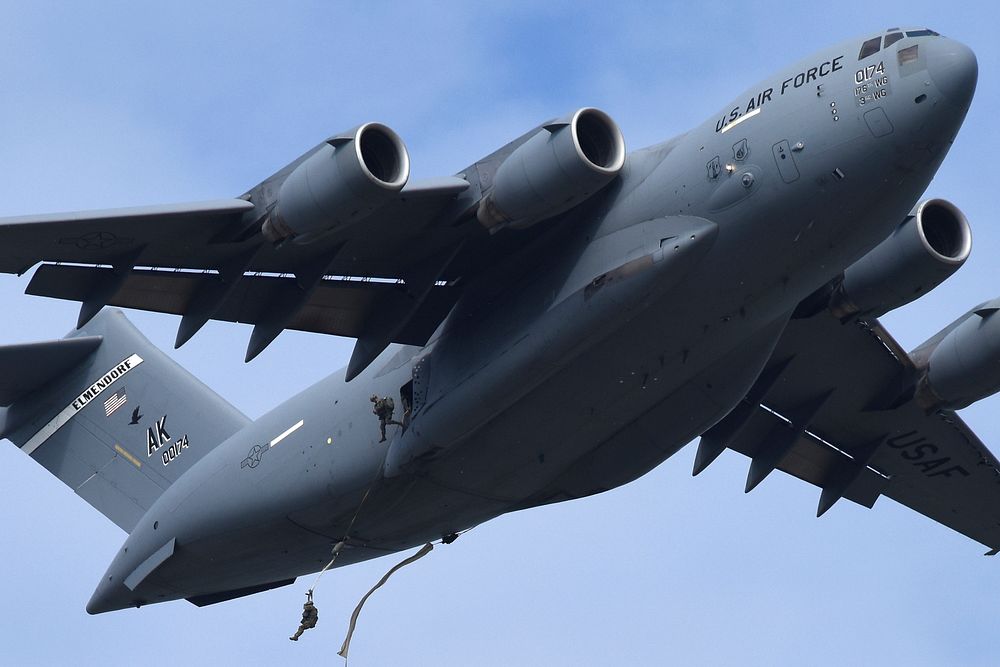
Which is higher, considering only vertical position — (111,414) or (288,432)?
(111,414)

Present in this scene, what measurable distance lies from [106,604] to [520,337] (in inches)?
221

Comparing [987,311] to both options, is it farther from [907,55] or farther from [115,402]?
[115,402]

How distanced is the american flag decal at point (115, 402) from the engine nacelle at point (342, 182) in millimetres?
5648

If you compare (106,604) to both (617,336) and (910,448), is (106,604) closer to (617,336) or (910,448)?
(617,336)

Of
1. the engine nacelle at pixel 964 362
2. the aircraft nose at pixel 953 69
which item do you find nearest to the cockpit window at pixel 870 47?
the aircraft nose at pixel 953 69

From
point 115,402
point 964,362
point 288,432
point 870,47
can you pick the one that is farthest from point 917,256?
point 115,402

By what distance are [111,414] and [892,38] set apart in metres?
9.13

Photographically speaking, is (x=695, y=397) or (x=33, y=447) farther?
(x=33, y=447)

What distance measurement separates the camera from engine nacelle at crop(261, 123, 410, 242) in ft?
38.3

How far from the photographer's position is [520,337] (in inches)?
498

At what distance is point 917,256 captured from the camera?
43.8 feet

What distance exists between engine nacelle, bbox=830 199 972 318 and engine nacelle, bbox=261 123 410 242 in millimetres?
3992

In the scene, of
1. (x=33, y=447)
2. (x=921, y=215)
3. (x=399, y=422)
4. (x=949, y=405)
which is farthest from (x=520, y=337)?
(x=33, y=447)

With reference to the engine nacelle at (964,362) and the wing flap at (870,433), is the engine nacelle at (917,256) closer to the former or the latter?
the wing flap at (870,433)
